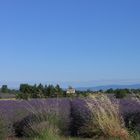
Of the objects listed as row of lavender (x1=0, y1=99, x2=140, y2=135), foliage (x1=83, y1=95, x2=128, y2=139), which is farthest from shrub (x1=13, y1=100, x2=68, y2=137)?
foliage (x1=83, y1=95, x2=128, y2=139)

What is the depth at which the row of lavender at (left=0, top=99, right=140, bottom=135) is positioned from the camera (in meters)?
16.4

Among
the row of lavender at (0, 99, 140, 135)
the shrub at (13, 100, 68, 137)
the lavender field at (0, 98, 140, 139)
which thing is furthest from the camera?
the row of lavender at (0, 99, 140, 135)

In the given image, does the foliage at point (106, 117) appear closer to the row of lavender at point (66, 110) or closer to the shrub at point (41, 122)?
the row of lavender at point (66, 110)

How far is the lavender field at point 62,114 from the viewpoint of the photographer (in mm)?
15734

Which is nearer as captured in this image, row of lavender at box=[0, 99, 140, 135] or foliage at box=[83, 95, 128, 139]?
foliage at box=[83, 95, 128, 139]

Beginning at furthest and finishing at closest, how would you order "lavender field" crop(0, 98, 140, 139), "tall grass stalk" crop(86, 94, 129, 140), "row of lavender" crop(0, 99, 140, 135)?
"row of lavender" crop(0, 99, 140, 135) → "lavender field" crop(0, 98, 140, 139) → "tall grass stalk" crop(86, 94, 129, 140)

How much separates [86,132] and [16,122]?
2.76 metres

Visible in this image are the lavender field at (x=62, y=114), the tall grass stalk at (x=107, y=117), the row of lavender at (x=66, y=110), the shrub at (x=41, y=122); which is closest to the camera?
the shrub at (x=41, y=122)

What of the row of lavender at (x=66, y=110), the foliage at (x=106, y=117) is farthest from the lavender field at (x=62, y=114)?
the foliage at (x=106, y=117)

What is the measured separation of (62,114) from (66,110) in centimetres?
61

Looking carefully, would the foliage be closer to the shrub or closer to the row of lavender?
the row of lavender

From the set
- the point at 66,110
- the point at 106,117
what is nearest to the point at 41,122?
the point at 106,117

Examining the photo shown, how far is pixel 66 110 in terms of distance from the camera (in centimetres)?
1753

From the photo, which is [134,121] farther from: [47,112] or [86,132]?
[47,112]
